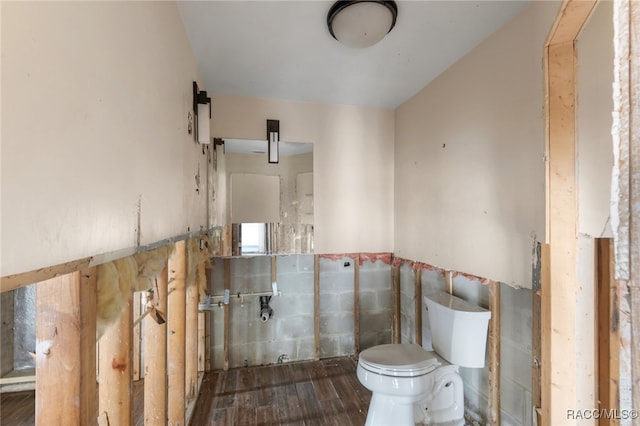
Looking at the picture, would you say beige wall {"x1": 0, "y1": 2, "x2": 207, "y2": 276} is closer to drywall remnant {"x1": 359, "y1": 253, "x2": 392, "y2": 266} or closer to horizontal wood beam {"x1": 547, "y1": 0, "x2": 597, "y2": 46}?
horizontal wood beam {"x1": 547, "y1": 0, "x2": 597, "y2": 46}

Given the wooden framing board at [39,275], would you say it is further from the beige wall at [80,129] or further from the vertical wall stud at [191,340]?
the vertical wall stud at [191,340]

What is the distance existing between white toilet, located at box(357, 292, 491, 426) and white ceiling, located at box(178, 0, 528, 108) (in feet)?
5.42

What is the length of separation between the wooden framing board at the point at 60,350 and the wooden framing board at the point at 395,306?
245 centimetres

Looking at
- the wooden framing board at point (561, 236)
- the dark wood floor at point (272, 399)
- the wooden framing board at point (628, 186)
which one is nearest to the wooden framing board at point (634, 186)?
the wooden framing board at point (628, 186)

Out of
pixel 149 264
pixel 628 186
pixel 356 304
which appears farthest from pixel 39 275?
pixel 356 304

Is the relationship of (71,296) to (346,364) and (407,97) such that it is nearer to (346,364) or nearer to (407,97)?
(346,364)

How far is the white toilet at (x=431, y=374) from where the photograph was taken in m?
1.67

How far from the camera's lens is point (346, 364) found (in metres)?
2.61

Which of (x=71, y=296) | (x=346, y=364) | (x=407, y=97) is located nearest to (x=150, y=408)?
(x=71, y=296)

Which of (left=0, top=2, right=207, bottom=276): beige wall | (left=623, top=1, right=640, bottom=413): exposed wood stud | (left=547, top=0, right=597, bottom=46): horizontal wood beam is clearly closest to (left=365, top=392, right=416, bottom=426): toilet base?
(left=0, top=2, right=207, bottom=276): beige wall

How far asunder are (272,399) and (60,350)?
6.06 feet

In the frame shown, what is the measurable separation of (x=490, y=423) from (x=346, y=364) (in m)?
1.21

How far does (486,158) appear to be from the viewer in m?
1.69

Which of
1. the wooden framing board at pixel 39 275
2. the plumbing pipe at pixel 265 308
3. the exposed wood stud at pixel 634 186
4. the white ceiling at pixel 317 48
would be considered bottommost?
the plumbing pipe at pixel 265 308
